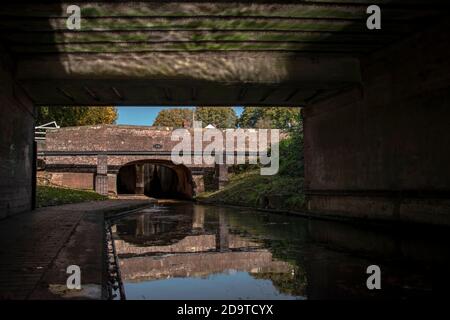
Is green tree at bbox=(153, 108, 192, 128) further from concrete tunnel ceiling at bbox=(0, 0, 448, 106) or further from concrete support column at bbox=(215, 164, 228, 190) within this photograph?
concrete tunnel ceiling at bbox=(0, 0, 448, 106)

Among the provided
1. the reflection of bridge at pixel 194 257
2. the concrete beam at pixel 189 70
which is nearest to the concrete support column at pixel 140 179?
the concrete beam at pixel 189 70

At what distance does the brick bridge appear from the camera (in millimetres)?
26391

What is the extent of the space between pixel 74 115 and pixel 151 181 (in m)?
10.6

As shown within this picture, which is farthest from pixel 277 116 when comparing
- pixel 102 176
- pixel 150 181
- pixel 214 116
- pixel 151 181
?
pixel 102 176

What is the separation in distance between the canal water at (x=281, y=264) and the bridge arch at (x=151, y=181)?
86.2ft

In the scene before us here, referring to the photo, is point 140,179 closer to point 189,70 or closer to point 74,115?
point 74,115

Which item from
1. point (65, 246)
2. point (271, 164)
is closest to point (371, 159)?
point (65, 246)

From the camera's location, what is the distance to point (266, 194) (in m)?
16.6

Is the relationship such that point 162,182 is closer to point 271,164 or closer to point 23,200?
point 271,164

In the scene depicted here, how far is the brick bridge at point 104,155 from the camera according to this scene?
26.4 m

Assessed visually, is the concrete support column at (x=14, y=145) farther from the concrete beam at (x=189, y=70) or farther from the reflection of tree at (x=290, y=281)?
the reflection of tree at (x=290, y=281)

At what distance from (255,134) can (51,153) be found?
13.8m

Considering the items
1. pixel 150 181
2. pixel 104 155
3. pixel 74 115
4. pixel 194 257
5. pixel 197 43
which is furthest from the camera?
pixel 150 181

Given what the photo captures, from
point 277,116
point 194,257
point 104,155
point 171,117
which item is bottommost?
point 194,257
